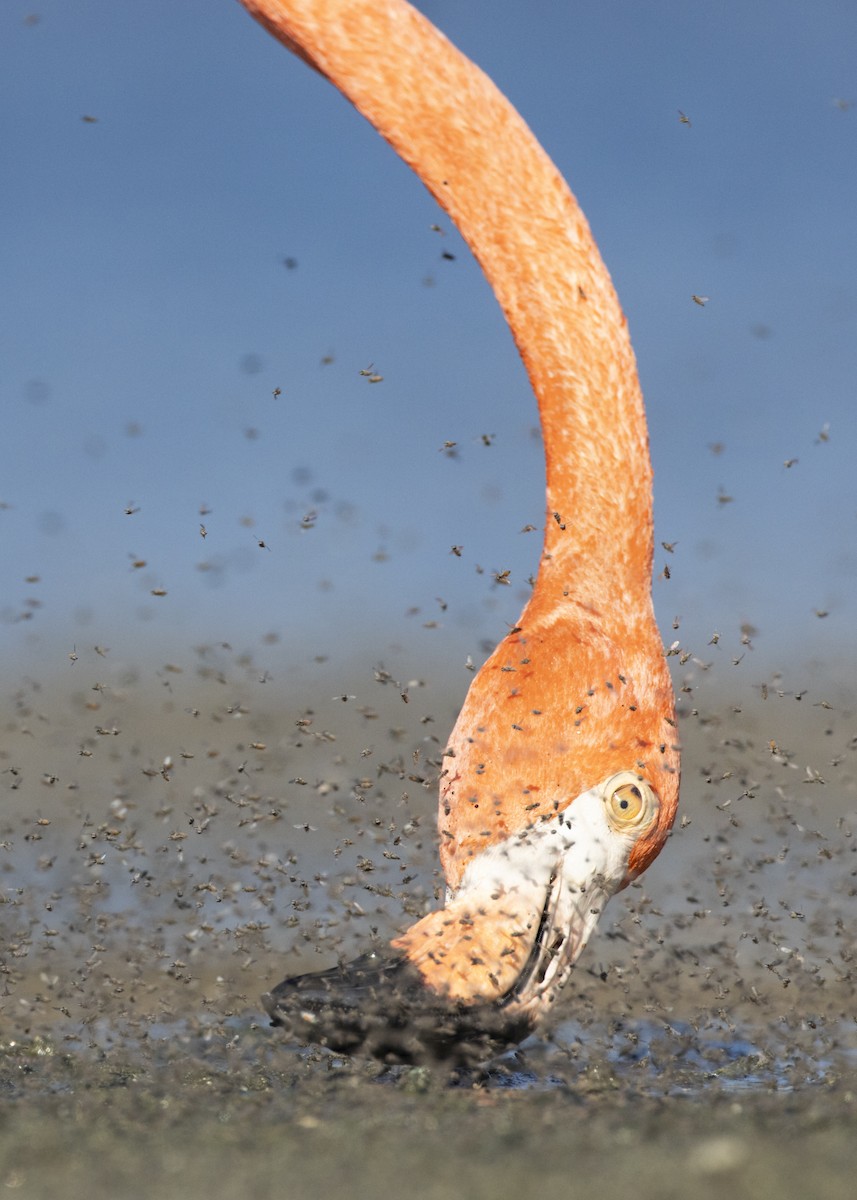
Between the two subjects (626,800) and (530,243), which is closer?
(626,800)

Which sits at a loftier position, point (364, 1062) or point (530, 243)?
point (530, 243)

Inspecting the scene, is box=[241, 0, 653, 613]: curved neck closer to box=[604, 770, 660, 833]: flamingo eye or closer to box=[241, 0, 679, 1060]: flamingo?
box=[241, 0, 679, 1060]: flamingo

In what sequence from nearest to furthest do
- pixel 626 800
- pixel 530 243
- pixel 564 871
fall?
pixel 564 871 → pixel 626 800 → pixel 530 243

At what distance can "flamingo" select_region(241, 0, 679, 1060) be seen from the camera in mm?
4969

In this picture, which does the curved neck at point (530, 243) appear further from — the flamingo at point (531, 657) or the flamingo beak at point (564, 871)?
the flamingo beak at point (564, 871)

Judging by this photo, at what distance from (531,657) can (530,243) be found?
1.81 meters

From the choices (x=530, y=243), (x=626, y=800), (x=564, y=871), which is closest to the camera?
(x=564, y=871)

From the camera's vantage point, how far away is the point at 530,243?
5.68 meters

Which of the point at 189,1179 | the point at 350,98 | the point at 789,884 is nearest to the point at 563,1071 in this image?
the point at 789,884

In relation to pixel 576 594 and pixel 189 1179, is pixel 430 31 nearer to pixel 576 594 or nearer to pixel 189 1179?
pixel 576 594

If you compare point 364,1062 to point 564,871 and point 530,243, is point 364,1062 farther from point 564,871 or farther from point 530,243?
point 530,243

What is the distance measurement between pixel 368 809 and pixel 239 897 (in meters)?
1.61

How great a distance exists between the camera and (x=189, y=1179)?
11.9 ft

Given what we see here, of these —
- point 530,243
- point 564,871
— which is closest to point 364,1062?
point 564,871
